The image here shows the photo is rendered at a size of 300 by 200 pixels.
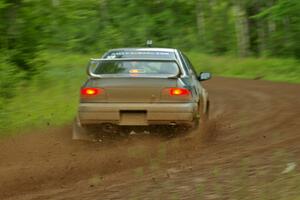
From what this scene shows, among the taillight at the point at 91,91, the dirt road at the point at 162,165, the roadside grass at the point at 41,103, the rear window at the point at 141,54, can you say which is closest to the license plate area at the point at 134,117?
the dirt road at the point at 162,165

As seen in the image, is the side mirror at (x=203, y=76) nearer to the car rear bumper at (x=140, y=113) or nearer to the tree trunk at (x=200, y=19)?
the car rear bumper at (x=140, y=113)

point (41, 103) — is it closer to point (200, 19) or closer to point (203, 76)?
point (203, 76)

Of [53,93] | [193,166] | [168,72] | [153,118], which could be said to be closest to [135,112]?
[153,118]

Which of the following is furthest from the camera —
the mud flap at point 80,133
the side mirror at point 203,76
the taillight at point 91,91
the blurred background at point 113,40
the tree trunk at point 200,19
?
the tree trunk at point 200,19

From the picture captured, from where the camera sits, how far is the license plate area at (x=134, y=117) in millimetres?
8648

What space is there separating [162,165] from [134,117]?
1392mm

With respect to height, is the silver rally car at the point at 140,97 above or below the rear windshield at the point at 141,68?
below

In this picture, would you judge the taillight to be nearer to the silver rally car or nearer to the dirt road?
the silver rally car

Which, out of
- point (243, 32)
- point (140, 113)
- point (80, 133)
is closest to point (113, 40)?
point (243, 32)

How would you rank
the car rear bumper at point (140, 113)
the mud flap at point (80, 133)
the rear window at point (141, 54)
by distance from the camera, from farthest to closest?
the rear window at point (141, 54) < the mud flap at point (80, 133) < the car rear bumper at point (140, 113)

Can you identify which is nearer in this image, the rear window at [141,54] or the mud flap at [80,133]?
the mud flap at [80,133]

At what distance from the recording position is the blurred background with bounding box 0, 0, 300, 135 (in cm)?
1304

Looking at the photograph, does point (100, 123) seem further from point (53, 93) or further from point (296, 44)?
point (296, 44)

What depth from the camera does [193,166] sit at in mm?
7289
